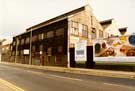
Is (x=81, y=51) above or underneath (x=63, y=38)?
underneath

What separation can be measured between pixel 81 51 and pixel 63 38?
749 cm

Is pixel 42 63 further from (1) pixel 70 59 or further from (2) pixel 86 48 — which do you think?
(2) pixel 86 48

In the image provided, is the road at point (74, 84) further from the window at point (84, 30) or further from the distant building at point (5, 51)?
the distant building at point (5, 51)

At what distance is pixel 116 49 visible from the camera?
34.1m

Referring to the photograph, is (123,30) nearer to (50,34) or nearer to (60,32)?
(50,34)

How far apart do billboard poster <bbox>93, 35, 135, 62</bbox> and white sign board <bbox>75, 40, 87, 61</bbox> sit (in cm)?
265

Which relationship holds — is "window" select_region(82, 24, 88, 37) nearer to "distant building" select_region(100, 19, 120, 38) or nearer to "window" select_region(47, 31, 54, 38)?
"window" select_region(47, 31, 54, 38)

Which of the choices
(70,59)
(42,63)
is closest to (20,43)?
(42,63)

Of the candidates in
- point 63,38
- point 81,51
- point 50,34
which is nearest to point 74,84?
point 81,51

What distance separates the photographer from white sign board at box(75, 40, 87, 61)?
40.3m

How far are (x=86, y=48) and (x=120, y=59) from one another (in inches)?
323

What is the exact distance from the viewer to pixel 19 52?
2891 inches

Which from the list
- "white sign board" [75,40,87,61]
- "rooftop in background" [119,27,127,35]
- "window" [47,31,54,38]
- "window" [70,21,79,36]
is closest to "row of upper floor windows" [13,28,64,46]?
"window" [47,31,54,38]

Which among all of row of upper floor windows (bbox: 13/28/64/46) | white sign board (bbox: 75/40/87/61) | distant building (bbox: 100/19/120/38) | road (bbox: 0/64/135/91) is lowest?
road (bbox: 0/64/135/91)
